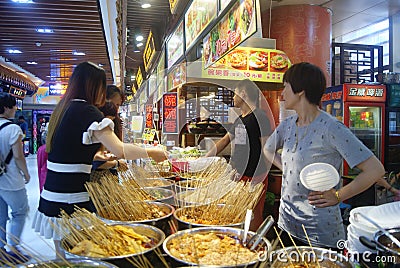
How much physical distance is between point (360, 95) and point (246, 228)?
4.58 m

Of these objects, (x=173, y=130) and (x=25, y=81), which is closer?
(x=173, y=130)

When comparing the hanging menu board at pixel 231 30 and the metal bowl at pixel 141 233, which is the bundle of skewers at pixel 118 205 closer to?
the metal bowl at pixel 141 233

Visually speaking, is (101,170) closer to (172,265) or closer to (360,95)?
(172,265)

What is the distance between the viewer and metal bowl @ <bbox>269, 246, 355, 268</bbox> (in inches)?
39.0

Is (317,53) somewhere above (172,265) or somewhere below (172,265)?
above

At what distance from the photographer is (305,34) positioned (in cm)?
510

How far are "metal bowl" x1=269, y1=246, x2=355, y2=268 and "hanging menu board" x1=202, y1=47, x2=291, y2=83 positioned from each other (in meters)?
3.80

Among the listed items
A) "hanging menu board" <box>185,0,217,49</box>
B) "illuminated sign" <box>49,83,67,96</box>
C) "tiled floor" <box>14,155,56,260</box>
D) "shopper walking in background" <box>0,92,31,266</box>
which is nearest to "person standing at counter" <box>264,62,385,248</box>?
"tiled floor" <box>14,155,56,260</box>

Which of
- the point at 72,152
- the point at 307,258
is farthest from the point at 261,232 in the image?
the point at 72,152

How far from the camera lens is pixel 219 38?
3.06 meters

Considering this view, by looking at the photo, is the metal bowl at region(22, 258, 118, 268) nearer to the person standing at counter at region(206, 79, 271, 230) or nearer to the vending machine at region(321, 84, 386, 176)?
the person standing at counter at region(206, 79, 271, 230)

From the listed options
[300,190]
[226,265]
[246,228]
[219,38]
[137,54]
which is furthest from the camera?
[137,54]

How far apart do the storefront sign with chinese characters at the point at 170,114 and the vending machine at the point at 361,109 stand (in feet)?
8.25

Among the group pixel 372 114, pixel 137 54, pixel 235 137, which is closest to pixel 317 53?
pixel 372 114
